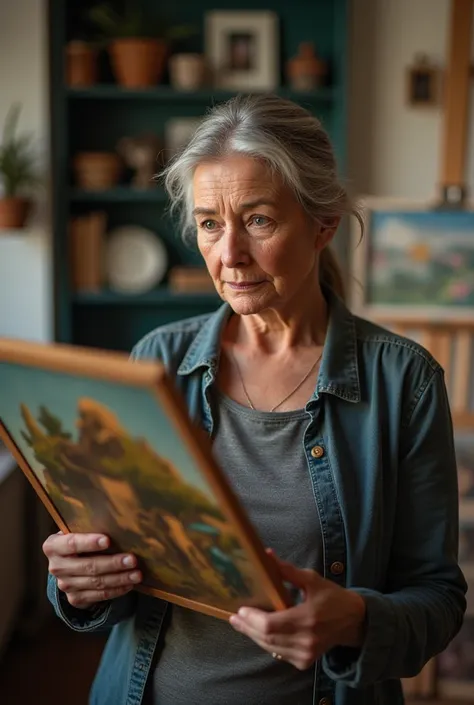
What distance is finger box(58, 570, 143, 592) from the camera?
3.46ft

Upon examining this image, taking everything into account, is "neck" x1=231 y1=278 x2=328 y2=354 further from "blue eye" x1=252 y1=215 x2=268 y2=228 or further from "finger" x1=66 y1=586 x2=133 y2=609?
"finger" x1=66 y1=586 x2=133 y2=609

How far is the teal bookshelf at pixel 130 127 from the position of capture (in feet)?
10.8

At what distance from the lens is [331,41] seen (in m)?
3.46

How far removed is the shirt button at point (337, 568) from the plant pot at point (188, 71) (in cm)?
253

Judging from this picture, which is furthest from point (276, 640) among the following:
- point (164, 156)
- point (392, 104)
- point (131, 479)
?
point (392, 104)

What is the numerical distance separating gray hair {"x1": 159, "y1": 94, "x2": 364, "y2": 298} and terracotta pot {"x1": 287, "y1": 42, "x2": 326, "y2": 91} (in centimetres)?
219

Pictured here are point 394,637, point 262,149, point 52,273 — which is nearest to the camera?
point 394,637

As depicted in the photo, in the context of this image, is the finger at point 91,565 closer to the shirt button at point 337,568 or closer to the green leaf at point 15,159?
the shirt button at point 337,568

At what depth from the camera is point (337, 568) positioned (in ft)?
3.80

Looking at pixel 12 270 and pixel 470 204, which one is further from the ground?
pixel 470 204

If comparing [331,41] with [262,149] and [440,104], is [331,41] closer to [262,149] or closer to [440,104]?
[440,104]

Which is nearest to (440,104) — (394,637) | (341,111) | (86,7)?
(341,111)

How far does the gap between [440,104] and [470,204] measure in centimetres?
55

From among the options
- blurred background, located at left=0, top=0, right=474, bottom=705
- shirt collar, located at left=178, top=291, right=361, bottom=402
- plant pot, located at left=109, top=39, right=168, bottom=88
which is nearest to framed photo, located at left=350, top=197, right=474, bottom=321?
blurred background, located at left=0, top=0, right=474, bottom=705
